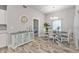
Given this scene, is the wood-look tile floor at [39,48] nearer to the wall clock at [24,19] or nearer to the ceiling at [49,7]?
the wall clock at [24,19]

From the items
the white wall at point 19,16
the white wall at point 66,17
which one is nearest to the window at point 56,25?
the white wall at point 66,17

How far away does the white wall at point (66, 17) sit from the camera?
8.02 feet

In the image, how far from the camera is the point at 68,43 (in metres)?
2.51

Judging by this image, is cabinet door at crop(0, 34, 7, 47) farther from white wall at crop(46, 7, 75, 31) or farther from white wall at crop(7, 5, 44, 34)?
white wall at crop(46, 7, 75, 31)

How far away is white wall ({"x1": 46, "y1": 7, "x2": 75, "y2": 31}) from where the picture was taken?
244 centimetres

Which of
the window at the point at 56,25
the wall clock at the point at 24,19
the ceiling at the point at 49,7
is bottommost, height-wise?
the window at the point at 56,25

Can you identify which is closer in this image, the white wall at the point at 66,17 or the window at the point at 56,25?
the white wall at the point at 66,17

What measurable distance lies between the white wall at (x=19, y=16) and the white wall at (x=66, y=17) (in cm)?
26
